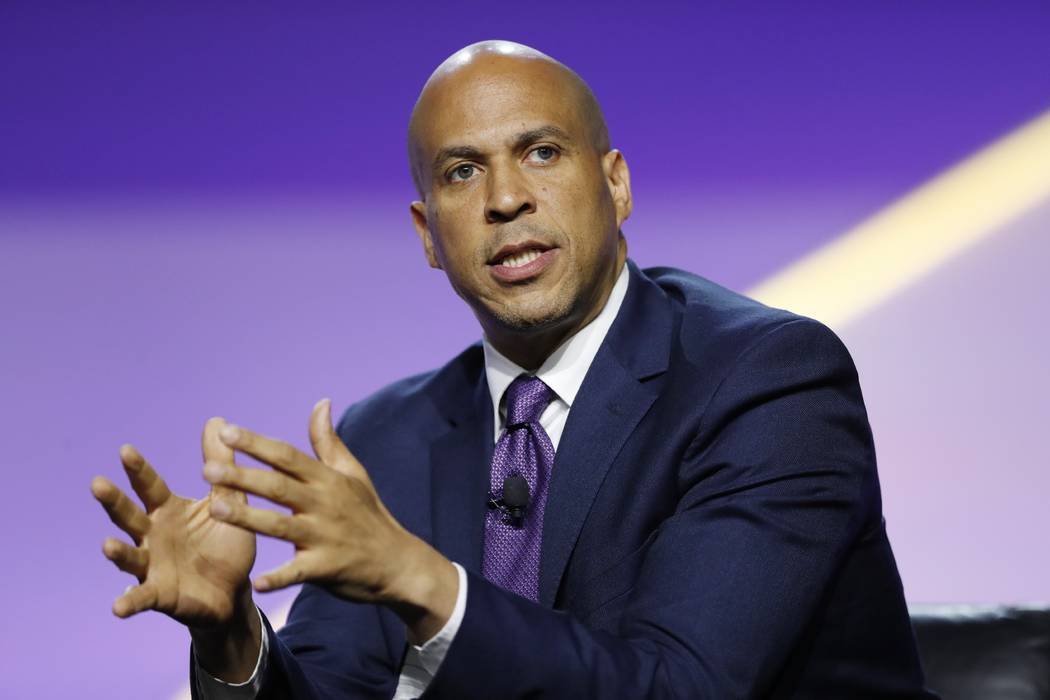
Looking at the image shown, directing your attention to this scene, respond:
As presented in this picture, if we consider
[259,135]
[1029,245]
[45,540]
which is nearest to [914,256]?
[1029,245]

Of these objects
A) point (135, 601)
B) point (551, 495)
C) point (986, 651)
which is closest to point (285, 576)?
point (135, 601)

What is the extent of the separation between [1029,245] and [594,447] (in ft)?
5.54

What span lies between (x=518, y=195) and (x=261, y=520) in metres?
0.97

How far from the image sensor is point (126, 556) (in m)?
1.54

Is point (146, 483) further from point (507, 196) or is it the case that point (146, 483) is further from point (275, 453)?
point (507, 196)

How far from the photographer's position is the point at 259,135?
3504 mm

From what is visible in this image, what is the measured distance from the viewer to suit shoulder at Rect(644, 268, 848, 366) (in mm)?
1970

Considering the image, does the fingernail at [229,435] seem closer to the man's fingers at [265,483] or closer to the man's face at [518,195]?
the man's fingers at [265,483]

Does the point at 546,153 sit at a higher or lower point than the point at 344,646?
higher

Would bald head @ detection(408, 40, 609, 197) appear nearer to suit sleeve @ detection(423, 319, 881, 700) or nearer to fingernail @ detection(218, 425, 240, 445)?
suit sleeve @ detection(423, 319, 881, 700)

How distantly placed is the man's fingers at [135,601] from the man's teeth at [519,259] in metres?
0.82

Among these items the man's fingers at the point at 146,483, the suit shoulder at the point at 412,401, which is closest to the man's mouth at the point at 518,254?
the suit shoulder at the point at 412,401

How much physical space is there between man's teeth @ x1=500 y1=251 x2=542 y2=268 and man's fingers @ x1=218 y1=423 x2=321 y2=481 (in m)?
0.87

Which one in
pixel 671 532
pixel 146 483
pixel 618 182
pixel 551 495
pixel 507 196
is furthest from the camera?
pixel 618 182
